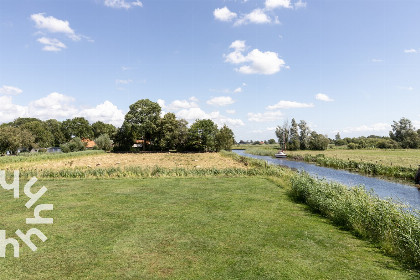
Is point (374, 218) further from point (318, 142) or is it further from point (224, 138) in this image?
point (318, 142)

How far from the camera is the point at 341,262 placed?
326 inches

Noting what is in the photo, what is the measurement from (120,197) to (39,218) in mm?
5271

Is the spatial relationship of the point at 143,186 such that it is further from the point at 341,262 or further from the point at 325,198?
the point at 341,262

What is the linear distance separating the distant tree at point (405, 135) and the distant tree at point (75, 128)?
140 meters

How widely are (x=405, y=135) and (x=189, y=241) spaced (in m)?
126

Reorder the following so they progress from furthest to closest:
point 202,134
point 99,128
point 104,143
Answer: point 99,128
point 104,143
point 202,134

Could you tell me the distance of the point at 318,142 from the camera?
3991 inches

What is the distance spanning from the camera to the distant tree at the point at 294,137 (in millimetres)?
107500

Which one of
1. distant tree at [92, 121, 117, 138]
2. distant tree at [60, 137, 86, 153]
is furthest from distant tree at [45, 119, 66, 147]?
distant tree at [60, 137, 86, 153]

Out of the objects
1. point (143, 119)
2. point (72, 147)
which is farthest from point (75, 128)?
point (143, 119)

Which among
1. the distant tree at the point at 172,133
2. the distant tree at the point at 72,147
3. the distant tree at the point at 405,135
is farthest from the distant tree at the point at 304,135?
the distant tree at the point at 72,147

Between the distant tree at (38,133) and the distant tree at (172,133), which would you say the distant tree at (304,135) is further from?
the distant tree at (38,133)

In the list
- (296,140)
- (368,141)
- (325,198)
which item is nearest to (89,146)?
(296,140)

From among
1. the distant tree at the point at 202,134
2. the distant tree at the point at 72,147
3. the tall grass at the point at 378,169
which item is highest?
the distant tree at the point at 202,134
